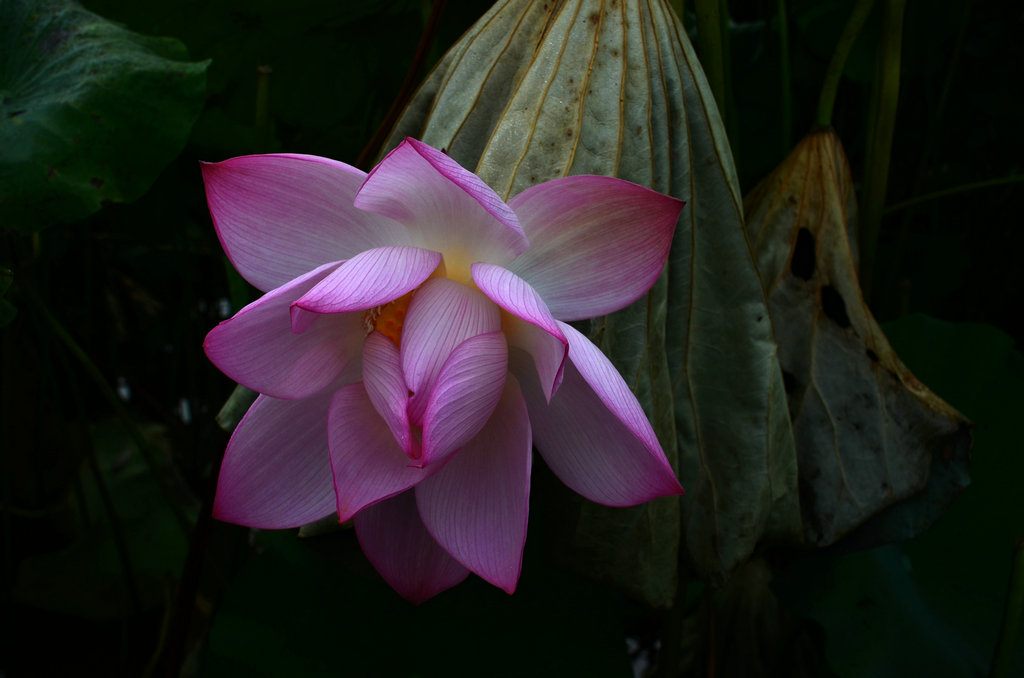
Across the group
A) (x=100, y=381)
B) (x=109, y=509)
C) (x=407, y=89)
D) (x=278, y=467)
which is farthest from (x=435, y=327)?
(x=109, y=509)

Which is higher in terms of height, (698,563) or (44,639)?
(698,563)

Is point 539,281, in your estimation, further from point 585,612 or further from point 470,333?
point 585,612

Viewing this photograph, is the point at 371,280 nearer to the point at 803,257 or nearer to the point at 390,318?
the point at 390,318

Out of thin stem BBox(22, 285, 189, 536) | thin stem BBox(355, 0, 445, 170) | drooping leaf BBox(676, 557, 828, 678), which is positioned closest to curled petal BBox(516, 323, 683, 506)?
thin stem BBox(355, 0, 445, 170)

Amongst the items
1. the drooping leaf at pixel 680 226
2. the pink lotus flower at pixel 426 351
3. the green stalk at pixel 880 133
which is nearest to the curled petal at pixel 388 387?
the pink lotus flower at pixel 426 351

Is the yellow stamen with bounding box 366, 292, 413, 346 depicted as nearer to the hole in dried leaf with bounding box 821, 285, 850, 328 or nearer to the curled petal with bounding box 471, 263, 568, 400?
the curled petal with bounding box 471, 263, 568, 400

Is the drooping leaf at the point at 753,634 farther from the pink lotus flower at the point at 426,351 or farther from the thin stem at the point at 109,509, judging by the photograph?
the thin stem at the point at 109,509

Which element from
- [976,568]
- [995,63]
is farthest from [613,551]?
[995,63]
